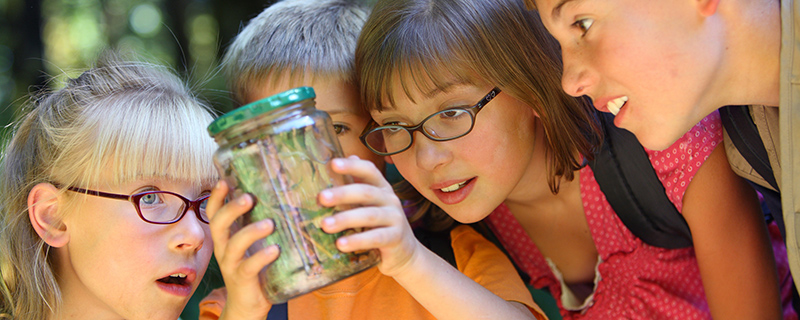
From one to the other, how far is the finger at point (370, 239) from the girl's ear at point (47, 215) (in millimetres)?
881

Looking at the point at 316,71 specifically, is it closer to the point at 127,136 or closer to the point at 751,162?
the point at 127,136

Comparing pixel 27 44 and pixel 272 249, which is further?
pixel 27 44

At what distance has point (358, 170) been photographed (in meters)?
0.93

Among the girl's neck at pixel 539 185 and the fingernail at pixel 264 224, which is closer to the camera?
the fingernail at pixel 264 224

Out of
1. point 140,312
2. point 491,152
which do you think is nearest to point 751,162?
point 491,152

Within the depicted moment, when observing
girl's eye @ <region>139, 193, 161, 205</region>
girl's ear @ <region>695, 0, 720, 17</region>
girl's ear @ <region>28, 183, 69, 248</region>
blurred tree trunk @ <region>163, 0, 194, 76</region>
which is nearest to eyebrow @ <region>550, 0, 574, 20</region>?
girl's ear @ <region>695, 0, 720, 17</region>

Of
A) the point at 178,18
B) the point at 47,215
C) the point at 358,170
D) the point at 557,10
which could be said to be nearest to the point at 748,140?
the point at 557,10

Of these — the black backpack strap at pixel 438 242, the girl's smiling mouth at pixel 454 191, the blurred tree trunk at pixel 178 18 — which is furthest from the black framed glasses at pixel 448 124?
the blurred tree trunk at pixel 178 18

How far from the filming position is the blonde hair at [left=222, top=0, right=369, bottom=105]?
170 cm

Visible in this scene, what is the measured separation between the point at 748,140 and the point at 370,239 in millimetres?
1019

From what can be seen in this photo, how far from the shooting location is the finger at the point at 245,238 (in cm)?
87

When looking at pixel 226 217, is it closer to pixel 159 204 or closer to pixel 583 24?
pixel 159 204

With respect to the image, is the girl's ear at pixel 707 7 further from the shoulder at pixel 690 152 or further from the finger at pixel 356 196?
the finger at pixel 356 196

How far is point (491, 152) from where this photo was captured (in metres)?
1.49
